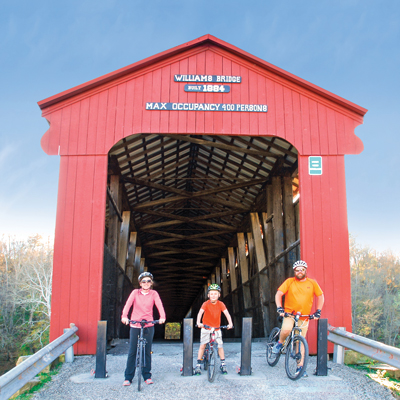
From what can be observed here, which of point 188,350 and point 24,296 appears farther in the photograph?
point 24,296

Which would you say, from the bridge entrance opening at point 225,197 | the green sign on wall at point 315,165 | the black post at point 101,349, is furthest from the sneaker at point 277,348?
the bridge entrance opening at point 225,197

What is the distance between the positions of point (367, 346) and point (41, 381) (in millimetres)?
4096

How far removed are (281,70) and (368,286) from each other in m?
37.6

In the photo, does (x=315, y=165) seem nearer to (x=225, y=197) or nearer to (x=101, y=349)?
(x=101, y=349)

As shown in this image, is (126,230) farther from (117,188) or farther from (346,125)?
(346,125)

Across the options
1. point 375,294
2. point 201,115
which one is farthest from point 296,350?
point 375,294

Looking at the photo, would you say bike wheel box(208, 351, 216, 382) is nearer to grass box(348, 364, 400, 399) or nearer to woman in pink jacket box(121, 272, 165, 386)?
woman in pink jacket box(121, 272, 165, 386)

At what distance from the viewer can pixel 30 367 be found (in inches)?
204

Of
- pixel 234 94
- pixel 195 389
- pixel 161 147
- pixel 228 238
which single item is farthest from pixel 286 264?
pixel 228 238

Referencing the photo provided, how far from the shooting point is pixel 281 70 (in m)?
8.75

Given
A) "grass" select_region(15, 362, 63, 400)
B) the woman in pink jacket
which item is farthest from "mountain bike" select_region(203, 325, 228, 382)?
"grass" select_region(15, 362, 63, 400)

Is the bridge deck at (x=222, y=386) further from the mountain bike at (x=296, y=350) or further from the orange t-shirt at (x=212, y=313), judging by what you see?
the orange t-shirt at (x=212, y=313)

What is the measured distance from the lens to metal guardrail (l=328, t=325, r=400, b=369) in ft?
17.4

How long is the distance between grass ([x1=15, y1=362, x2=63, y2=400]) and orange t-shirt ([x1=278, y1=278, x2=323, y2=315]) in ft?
10.4
